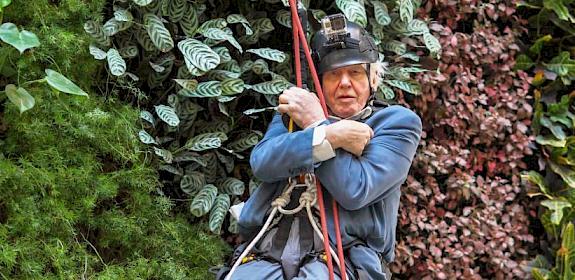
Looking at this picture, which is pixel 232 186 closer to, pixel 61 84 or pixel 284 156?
pixel 61 84

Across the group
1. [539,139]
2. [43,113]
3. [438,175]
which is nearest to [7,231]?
[43,113]

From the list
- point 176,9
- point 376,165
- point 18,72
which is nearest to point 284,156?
point 376,165

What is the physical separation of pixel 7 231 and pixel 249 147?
40.8 inches

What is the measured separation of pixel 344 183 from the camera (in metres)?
1.92

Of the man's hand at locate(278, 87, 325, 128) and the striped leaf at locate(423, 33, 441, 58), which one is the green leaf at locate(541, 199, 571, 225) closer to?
the striped leaf at locate(423, 33, 441, 58)

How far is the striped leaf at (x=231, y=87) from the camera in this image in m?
2.85

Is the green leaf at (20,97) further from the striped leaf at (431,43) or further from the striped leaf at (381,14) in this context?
the striped leaf at (431,43)

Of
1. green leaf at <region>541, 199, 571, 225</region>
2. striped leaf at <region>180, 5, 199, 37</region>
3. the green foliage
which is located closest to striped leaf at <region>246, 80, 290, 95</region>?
striped leaf at <region>180, 5, 199, 37</region>

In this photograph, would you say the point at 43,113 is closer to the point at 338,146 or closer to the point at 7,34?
the point at 7,34

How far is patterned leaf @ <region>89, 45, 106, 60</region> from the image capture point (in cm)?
263

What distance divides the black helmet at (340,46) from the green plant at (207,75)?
691mm

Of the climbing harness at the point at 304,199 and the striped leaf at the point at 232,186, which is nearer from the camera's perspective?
the climbing harness at the point at 304,199

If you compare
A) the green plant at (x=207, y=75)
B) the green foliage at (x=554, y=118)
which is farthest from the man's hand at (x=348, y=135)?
the green foliage at (x=554, y=118)

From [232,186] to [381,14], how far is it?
0.97 metres
